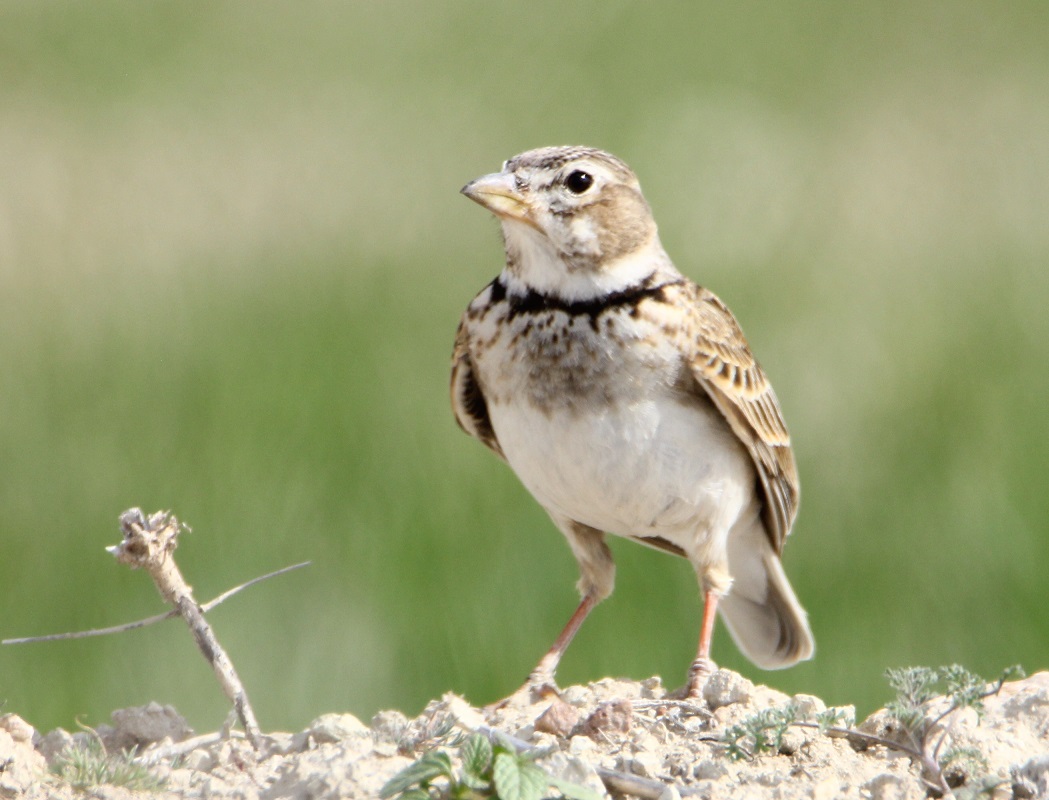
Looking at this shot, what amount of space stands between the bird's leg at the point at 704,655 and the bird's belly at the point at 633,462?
0.65ft

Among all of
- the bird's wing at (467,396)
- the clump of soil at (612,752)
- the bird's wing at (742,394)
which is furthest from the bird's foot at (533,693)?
the bird's wing at (742,394)

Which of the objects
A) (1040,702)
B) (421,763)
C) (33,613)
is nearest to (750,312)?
(33,613)

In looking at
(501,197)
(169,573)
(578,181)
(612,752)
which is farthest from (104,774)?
(578,181)

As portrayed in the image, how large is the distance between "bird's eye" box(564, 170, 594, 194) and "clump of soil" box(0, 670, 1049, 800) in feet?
4.73

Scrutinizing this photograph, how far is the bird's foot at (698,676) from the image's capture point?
4664mm

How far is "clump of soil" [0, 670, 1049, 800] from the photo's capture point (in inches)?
143

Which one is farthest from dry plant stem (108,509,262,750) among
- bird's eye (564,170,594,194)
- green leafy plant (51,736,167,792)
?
bird's eye (564,170,594,194)

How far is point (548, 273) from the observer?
197 inches

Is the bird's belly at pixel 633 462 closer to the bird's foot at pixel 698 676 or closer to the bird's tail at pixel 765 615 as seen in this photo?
the bird's foot at pixel 698 676

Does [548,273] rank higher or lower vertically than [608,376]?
higher

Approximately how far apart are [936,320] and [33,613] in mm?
4989

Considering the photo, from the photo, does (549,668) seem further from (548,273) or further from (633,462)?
(548,273)

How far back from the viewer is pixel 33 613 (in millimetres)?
6695

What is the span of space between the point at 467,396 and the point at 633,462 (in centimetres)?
68
